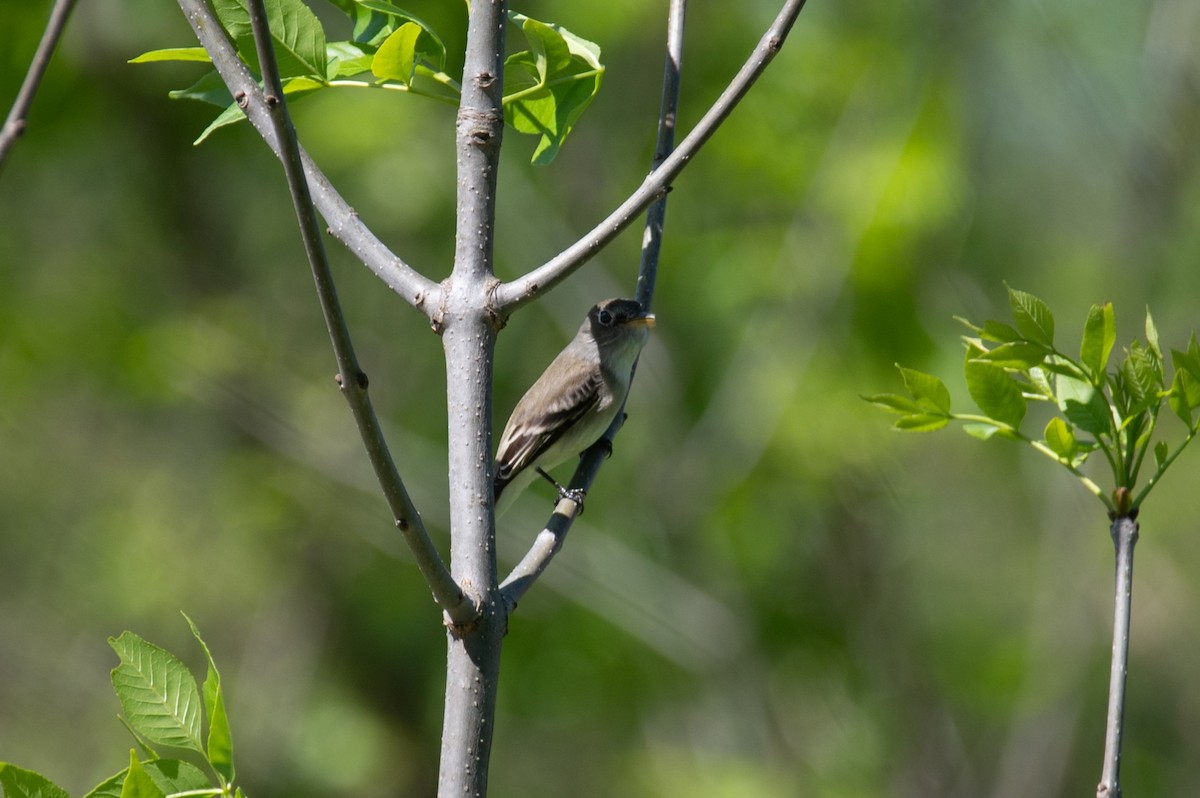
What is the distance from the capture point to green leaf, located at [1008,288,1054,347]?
2084 millimetres

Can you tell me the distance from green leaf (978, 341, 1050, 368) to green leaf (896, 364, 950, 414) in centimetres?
18

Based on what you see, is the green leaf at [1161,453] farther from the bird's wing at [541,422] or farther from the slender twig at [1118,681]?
the bird's wing at [541,422]

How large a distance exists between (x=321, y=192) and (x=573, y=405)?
325cm

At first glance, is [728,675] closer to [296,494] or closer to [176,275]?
[296,494]

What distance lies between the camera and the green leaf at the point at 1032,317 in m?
2.08

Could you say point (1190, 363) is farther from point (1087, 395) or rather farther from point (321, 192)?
point (321, 192)

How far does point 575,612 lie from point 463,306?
7721 millimetres

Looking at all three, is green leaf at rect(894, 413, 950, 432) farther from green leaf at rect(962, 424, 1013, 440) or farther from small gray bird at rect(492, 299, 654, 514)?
small gray bird at rect(492, 299, 654, 514)

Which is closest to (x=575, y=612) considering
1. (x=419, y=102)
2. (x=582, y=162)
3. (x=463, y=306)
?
(x=582, y=162)

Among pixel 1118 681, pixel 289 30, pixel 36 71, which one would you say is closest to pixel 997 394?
pixel 1118 681

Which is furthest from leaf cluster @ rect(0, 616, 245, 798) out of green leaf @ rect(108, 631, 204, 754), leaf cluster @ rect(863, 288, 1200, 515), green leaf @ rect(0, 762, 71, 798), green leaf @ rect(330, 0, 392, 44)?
green leaf @ rect(330, 0, 392, 44)

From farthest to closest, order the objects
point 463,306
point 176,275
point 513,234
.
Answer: point 176,275
point 513,234
point 463,306

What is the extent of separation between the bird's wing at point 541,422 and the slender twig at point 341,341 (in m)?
3.53

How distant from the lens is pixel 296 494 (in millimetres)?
10883
